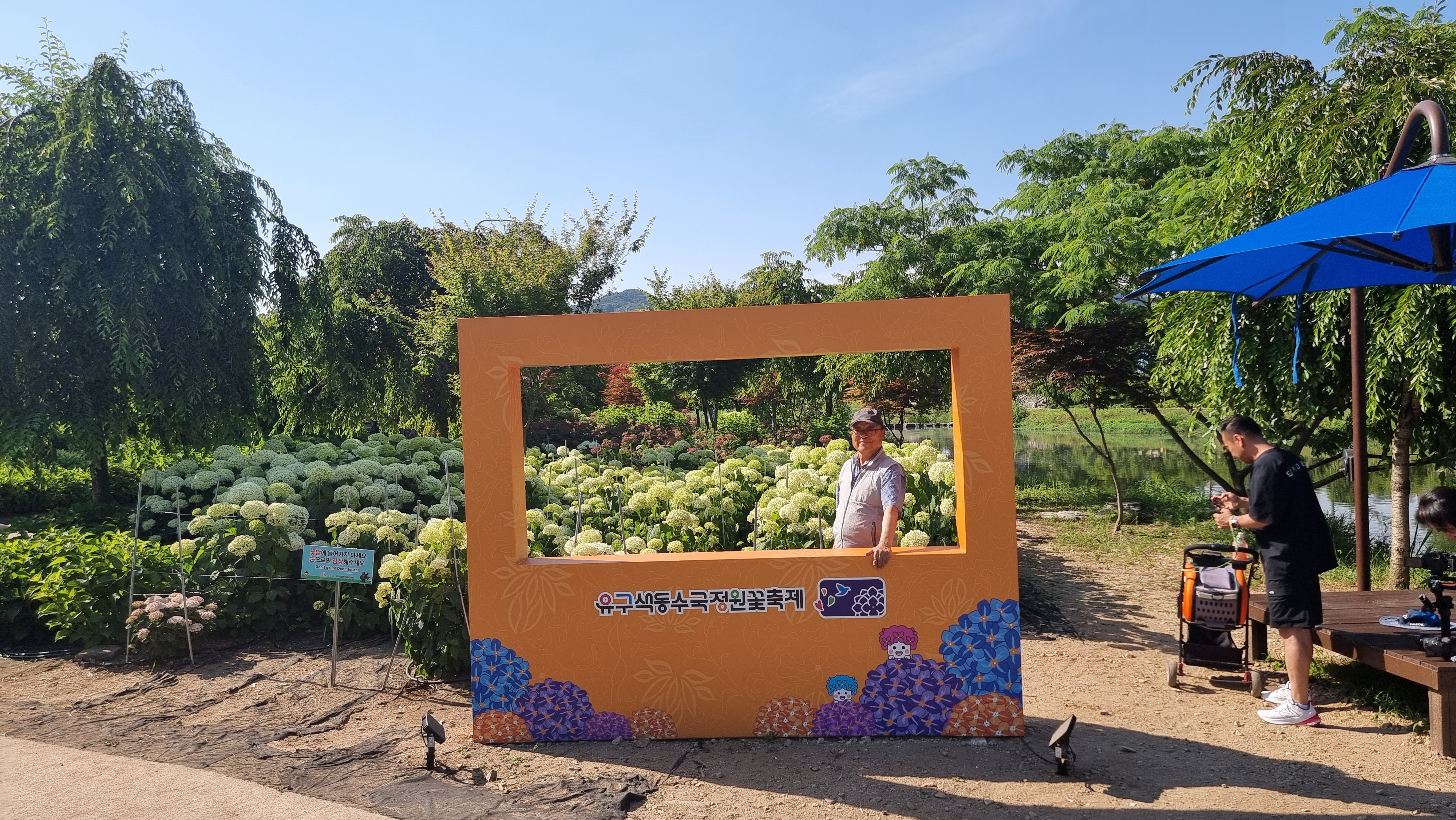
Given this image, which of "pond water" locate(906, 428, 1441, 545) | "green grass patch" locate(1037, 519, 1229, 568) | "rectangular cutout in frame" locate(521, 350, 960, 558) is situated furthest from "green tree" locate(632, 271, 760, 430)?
"green grass patch" locate(1037, 519, 1229, 568)

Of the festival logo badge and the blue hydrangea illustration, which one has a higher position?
the festival logo badge

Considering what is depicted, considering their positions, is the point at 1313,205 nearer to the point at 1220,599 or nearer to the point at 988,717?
the point at 1220,599

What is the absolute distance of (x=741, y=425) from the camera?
2014 cm

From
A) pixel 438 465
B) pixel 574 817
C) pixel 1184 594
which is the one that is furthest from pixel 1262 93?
pixel 438 465

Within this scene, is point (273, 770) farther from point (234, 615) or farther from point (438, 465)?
point (438, 465)

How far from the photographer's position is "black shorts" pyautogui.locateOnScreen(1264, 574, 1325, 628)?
4.28m

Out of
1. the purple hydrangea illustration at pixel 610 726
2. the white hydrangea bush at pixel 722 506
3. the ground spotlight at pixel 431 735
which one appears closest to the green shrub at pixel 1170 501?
the white hydrangea bush at pixel 722 506

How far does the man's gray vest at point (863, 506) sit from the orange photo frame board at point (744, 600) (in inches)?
8.4

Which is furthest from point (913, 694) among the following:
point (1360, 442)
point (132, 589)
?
point (132, 589)

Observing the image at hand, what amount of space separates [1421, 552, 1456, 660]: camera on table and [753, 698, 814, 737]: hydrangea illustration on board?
3.07 metres

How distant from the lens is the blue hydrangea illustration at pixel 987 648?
4.18 m

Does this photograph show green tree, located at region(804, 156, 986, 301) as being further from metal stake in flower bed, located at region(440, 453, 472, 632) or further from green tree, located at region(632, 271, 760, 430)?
metal stake in flower bed, located at region(440, 453, 472, 632)

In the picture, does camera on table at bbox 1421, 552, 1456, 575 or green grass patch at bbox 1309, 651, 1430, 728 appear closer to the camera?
camera on table at bbox 1421, 552, 1456, 575

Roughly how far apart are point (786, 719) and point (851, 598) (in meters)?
0.75
